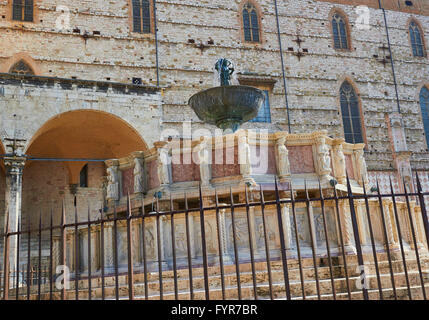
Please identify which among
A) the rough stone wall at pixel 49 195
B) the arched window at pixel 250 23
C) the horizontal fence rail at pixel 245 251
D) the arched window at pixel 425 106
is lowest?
the horizontal fence rail at pixel 245 251

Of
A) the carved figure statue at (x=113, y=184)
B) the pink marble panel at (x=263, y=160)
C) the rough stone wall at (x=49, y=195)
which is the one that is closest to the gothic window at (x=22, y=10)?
the rough stone wall at (x=49, y=195)

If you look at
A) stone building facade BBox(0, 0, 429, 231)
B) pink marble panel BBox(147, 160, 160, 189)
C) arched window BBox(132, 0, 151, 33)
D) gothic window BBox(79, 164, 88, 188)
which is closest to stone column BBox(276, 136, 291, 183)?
pink marble panel BBox(147, 160, 160, 189)

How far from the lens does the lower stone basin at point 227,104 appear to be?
9.05 m

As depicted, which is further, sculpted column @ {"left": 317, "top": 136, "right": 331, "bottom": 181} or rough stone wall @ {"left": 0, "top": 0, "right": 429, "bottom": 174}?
rough stone wall @ {"left": 0, "top": 0, "right": 429, "bottom": 174}

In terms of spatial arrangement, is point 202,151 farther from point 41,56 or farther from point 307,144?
point 41,56

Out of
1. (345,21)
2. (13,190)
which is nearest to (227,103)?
(13,190)

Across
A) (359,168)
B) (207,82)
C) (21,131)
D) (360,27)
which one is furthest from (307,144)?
(360,27)

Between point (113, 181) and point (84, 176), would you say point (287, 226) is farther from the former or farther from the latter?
point (84, 176)

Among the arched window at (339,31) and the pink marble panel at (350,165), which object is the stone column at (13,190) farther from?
the arched window at (339,31)

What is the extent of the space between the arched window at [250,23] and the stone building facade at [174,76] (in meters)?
0.13

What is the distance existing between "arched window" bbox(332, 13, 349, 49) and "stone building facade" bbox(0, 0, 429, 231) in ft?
0.46

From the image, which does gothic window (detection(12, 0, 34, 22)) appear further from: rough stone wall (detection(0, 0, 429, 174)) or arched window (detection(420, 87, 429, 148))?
arched window (detection(420, 87, 429, 148))

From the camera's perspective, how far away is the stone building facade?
44.9 ft

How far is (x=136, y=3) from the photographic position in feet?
56.8
